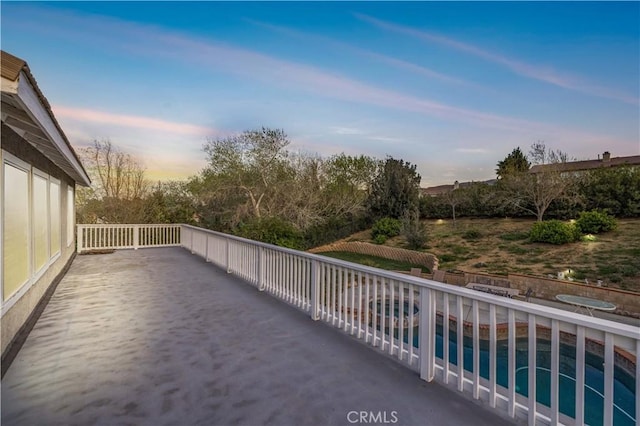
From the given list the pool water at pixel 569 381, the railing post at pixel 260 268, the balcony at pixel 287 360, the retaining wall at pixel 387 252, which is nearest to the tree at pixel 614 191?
the retaining wall at pixel 387 252

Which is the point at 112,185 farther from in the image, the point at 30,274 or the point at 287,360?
the point at 287,360

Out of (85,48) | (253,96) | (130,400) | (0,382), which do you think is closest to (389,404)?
(130,400)

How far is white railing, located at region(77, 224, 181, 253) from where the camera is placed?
10.4m

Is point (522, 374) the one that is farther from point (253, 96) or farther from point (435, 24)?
point (253, 96)

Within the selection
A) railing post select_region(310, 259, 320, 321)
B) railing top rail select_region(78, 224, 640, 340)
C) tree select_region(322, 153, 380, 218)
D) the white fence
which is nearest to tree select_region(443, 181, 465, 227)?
tree select_region(322, 153, 380, 218)

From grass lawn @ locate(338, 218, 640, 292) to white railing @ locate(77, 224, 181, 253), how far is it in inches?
427

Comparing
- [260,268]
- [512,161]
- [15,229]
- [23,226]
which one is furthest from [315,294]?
[512,161]

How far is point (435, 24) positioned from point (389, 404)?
29.2ft

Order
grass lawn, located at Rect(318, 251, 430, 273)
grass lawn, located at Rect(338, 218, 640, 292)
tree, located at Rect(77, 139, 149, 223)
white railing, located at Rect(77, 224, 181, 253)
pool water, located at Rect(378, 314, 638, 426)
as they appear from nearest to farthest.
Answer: pool water, located at Rect(378, 314, 638, 426) → grass lawn, located at Rect(338, 218, 640, 292) → white railing, located at Rect(77, 224, 181, 253) → grass lawn, located at Rect(318, 251, 430, 273) → tree, located at Rect(77, 139, 149, 223)

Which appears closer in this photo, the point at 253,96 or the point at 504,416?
the point at 504,416

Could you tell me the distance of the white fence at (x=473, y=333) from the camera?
1725mm

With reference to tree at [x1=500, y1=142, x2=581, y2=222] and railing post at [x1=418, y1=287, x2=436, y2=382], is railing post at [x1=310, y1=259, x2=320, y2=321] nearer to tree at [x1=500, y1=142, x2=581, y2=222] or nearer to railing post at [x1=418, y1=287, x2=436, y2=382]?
railing post at [x1=418, y1=287, x2=436, y2=382]

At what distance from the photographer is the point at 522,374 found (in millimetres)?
5633

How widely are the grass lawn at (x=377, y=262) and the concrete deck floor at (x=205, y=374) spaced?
9.53 metres
